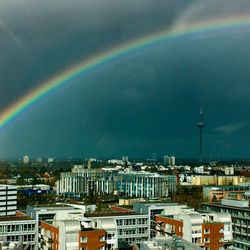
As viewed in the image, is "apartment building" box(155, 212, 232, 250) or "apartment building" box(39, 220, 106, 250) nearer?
"apartment building" box(39, 220, 106, 250)

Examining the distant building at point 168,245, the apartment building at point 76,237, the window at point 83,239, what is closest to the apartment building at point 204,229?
the apartment building at point 76,237

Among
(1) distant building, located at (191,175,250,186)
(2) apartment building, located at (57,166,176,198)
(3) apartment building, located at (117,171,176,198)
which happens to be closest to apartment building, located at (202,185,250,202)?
(3) apartment building, located at (117,171,176,198)

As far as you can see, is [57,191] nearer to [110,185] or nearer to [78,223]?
[110,185]

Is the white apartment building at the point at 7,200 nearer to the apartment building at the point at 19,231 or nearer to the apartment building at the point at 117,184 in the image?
the apartment building at the point at 117,184

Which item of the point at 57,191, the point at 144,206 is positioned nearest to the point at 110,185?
the point at 57,191

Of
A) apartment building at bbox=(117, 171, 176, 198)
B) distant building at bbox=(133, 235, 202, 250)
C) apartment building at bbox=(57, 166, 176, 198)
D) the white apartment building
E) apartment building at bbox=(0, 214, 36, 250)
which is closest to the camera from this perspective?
distant building at bbox=(133, 235, 202, 250)

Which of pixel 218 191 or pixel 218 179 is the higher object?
pixel 218 179

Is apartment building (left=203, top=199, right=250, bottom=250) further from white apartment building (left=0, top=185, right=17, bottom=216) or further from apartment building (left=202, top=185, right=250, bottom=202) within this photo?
white apartment building (left=0, top=185, right=17, bottom=216)

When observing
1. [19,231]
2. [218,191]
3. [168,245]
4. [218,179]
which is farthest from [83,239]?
[218,179]

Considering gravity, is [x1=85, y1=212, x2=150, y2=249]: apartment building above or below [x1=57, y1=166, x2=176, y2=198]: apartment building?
below

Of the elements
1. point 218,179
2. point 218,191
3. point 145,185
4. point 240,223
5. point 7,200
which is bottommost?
point 240,223

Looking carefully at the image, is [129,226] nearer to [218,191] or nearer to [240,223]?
[240,223]

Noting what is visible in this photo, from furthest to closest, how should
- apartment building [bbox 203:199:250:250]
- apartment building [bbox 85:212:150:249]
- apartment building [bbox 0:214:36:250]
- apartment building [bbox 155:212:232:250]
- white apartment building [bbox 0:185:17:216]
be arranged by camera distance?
white apartment building [bbox 0:185:17:216] → apartment building [bbox 203:199:250:250] → apartment building [bbox 85:212:150:249] → apartment building [bbox 0:214:36:250] → apartment building [bbox 155:212:232:250]
